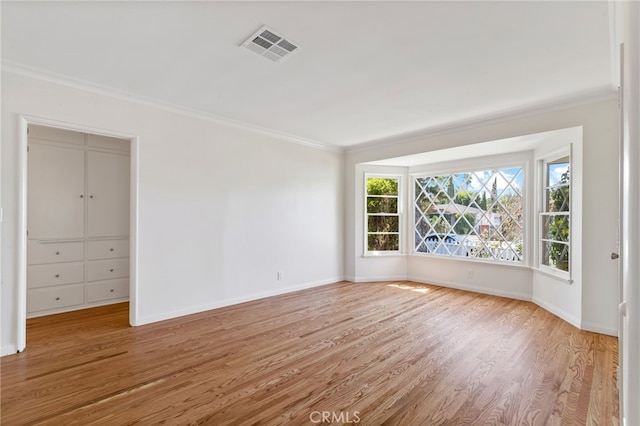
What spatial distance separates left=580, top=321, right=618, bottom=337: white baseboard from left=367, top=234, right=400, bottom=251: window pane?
3.01 m

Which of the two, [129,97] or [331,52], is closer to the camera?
[331,52]

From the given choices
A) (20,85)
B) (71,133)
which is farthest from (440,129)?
(71,133)

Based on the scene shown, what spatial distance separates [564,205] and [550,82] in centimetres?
163

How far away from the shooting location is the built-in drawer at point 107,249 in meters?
4.24

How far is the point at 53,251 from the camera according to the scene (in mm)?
3920

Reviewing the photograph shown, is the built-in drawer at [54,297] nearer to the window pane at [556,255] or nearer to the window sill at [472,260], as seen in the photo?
the window sill at [472,260]

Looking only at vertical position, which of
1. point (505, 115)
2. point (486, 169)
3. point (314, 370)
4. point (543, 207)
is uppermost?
point (505, 115)

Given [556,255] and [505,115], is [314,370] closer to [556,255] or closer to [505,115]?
[556,255]

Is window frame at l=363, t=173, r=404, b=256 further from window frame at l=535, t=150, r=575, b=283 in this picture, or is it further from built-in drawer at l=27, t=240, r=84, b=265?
built-in drawer at l=27, t=240, r=84, b=265

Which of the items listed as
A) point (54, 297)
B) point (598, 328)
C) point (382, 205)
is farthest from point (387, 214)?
point (54, 297)

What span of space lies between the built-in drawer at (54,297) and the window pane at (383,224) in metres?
4.61

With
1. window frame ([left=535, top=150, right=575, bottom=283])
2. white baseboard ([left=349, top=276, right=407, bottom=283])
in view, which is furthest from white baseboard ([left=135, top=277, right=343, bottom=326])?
window frame ([left=535, top=150, right=575, bottom=283])

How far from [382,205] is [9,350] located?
5.25m

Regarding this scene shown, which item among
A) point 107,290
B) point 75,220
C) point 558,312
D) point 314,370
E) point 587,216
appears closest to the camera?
point 314,370
